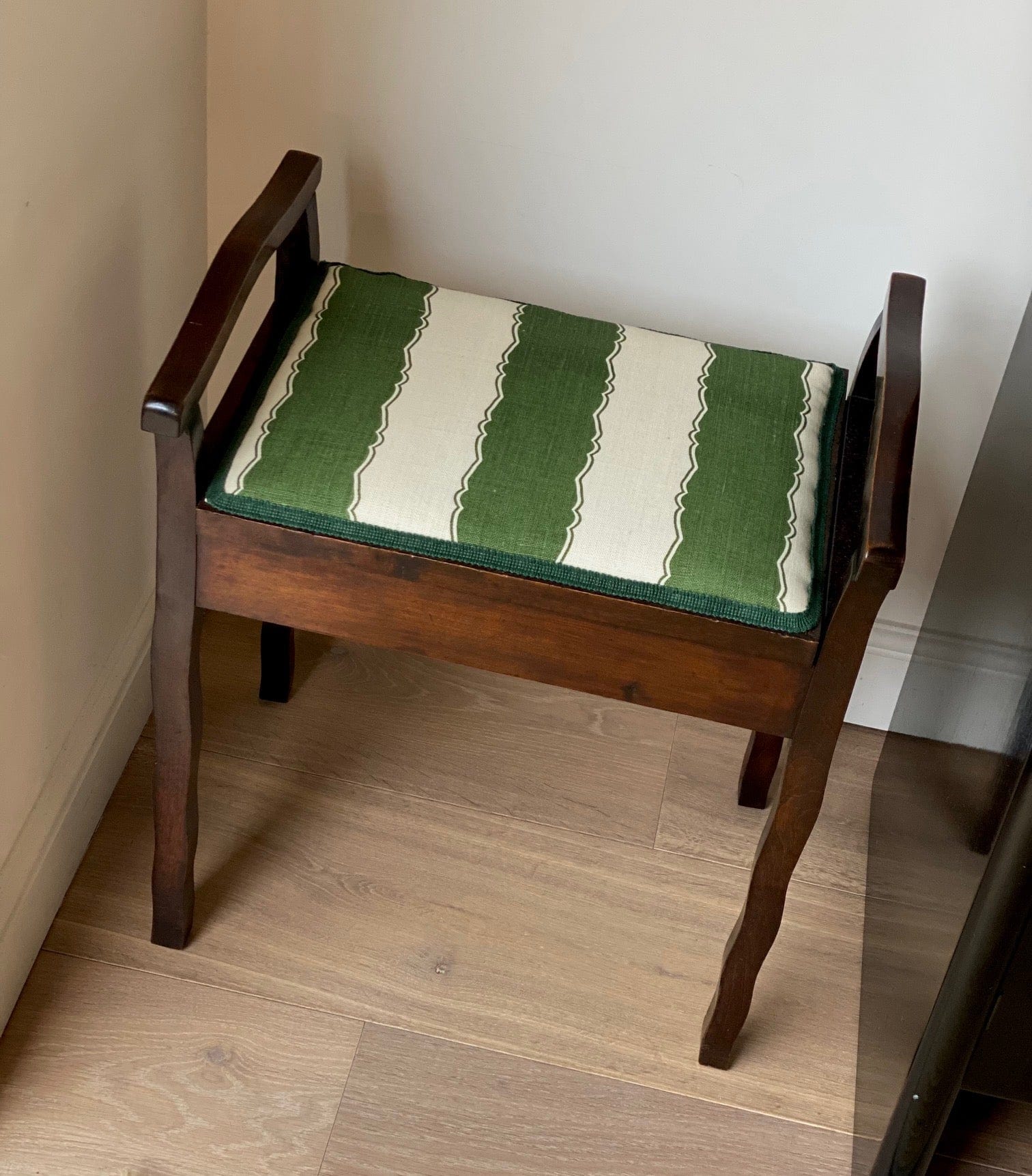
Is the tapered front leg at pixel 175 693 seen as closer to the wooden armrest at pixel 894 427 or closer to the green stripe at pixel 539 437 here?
the green stripe at pixel 539 437

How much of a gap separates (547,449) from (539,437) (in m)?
0.01

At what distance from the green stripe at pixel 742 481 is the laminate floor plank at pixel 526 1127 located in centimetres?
50

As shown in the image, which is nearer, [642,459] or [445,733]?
[642,459]

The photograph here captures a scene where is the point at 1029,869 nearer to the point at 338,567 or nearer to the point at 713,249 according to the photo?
the point at 338,567

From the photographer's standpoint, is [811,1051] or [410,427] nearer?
[410,427]

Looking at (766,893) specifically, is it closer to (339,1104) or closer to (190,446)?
(339,1104)

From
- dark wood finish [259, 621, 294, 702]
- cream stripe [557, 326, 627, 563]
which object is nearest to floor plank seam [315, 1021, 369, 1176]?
dark wood finish [259, 621, 294, 702]

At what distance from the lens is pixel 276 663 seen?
140 cm

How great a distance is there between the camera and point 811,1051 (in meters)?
1.20

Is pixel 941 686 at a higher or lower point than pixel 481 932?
higher

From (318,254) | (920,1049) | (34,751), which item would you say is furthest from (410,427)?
(920,1049)

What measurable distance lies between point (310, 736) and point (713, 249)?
25.8 inches

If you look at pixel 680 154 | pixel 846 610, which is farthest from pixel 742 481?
pixel 680 154

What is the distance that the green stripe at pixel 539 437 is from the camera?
0.92 meters
